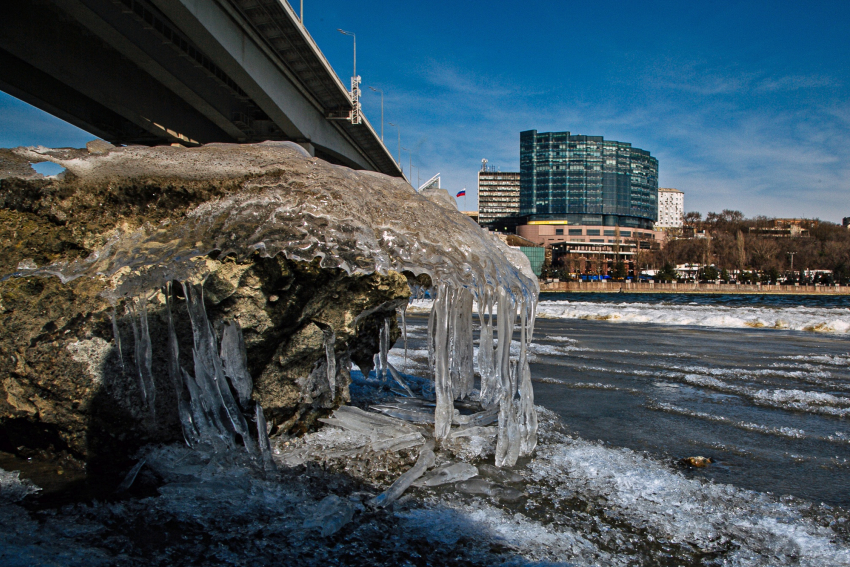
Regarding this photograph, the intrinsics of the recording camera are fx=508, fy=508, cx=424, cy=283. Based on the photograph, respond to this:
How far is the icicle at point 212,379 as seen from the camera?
130 inches

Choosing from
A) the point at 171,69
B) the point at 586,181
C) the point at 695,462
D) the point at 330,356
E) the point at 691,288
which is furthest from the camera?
the point at 586,181

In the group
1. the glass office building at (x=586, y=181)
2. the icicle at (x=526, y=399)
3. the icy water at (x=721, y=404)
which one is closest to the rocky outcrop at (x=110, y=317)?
the icicle at (x=526, y=399)

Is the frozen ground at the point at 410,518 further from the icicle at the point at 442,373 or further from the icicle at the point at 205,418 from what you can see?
the icicle at the point at 442,373

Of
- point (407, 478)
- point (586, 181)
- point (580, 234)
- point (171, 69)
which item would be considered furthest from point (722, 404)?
point (586, 181)

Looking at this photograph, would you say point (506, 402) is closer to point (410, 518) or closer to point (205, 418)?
point (410, 518)

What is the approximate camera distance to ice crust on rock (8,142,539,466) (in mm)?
3236

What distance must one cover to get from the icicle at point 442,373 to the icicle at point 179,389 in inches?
68.6

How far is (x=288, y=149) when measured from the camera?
4066 millimetres

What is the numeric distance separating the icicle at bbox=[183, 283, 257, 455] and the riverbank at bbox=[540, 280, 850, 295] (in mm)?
80076

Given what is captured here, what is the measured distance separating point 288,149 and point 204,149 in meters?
0.62

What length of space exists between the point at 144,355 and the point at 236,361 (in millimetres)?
562

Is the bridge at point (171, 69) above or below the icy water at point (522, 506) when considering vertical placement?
above

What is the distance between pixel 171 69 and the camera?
54.2ft

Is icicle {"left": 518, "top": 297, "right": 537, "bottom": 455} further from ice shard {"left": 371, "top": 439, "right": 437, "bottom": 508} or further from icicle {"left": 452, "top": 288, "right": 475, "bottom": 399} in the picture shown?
ice shard {"left": 371, "top": 439, "right": 437, "bottom": 508}
